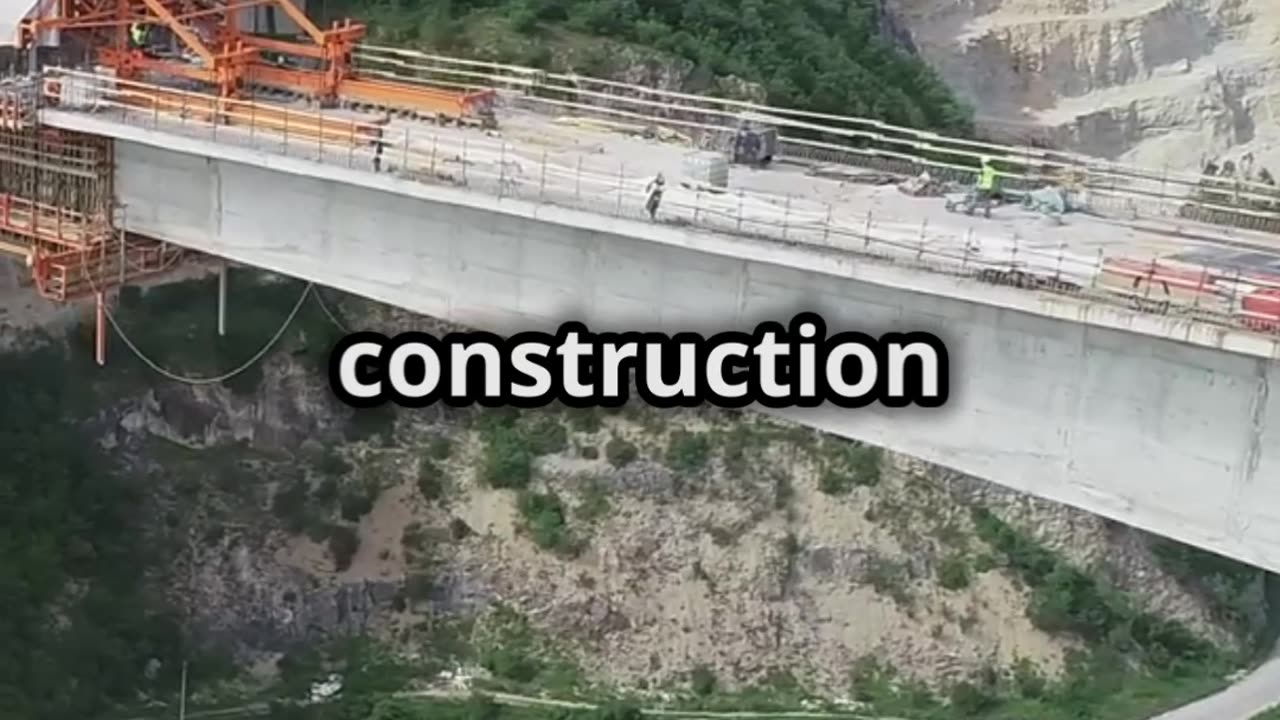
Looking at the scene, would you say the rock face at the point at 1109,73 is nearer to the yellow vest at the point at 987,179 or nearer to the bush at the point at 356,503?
the bush at the point at 356,503

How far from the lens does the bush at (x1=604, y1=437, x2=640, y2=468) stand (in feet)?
120

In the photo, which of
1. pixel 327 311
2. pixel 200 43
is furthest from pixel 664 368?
pixel 327 311

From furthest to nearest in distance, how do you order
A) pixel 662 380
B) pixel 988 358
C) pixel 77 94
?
pixel 77 94 < pixel 662 380 < pixel 988 358

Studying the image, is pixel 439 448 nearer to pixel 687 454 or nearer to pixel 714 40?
pixel 687 454

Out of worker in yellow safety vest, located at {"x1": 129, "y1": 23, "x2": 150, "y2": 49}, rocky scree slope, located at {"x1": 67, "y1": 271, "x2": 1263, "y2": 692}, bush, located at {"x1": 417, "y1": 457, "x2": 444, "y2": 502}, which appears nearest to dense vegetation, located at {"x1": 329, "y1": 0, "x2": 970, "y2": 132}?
rocky scree slope, located at {"x1": 67, "y1": 271, "x2": 1263, "y2": 692}

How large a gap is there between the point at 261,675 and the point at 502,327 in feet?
39.2

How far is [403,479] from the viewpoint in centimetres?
3659

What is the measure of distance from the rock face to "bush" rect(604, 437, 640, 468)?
33.3 meters

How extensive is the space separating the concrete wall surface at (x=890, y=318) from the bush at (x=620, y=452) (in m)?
11.6

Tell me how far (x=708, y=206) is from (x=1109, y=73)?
50611 millimetres

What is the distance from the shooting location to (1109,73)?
6944 cm

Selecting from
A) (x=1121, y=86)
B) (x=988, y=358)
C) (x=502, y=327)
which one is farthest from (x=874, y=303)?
(x=1121, y=86)

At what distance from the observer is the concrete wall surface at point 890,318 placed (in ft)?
62.9

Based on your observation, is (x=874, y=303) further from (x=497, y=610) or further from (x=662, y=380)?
(x=497, y=610)
